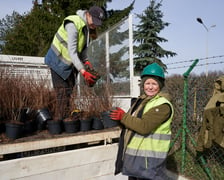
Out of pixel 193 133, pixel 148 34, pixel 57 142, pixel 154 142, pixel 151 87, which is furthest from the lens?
pixel 148 34

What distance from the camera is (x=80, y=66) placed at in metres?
2.13

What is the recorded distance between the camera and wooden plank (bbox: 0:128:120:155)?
1.74 metres

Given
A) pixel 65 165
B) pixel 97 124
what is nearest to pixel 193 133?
pixel 97 124

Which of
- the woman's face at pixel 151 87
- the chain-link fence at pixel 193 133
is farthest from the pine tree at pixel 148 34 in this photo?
the woman's face at pixel 151 87

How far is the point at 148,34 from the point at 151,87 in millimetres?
12944

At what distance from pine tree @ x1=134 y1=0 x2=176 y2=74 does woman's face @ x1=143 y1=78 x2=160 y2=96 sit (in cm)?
1199

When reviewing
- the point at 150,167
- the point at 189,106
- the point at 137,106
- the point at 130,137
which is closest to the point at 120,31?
the point at 189,106

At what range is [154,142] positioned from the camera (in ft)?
4.83

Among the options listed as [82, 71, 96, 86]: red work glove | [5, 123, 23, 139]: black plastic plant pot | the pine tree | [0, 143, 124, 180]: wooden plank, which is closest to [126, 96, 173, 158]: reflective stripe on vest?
[0, 143, 124, 180]: wooden plank

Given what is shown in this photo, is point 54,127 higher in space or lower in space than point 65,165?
higher

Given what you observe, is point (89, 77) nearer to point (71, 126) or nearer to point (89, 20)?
point (71, 126)

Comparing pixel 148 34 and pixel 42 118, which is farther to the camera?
pixel 148 34

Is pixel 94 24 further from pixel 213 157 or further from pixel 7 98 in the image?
pixel 213 157

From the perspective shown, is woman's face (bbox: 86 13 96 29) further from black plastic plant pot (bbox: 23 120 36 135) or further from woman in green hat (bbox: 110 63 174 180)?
black plastic plant pot (bbox: 23 120 36 135)
